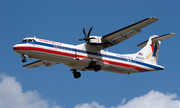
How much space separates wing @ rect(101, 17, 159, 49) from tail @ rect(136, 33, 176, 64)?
3.43 meters

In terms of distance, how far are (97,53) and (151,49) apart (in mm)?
6615

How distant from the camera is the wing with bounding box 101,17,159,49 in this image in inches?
834

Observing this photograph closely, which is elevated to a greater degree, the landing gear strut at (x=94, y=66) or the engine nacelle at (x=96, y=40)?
the engine nacelle at (x=96, y=40)

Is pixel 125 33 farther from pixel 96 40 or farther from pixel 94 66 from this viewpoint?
pixel 94 66

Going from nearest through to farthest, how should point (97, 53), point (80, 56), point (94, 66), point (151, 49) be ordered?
1. point (80, 56)
2. point (94, 66)
3. point (97, 53)
4. point (151, 49)

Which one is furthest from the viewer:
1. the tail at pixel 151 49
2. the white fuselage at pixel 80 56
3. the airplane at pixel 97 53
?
the tail at pixel 151 49

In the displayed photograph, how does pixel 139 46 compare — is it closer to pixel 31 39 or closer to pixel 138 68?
pixel 138 68

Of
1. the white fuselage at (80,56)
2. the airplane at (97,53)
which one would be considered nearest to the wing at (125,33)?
the airplane at (97,53)

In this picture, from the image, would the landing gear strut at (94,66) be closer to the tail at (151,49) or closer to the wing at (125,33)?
the wing at (125,33)

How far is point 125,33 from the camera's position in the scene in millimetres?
22734

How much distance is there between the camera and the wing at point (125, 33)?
21.2m

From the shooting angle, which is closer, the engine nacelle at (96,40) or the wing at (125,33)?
the wing at (125,33)

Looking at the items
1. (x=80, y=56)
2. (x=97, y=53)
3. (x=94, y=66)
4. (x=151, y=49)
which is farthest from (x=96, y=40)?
(x=151, y=49)

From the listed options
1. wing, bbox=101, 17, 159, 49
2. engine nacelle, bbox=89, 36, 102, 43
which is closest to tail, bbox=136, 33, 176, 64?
wing, bbox=101, 17, 159, 49
